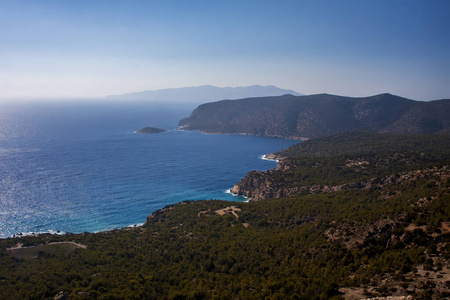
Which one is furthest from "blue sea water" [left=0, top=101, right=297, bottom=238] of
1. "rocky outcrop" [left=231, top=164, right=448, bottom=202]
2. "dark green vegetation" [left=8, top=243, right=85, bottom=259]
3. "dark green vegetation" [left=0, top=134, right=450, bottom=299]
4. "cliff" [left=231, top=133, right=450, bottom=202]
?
"dark green vegetation" [left=0, top=134, right=450, bottom=299]

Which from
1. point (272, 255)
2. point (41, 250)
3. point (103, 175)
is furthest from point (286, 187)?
point (103, 175)

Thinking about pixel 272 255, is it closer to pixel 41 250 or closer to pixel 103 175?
pixel 41 250

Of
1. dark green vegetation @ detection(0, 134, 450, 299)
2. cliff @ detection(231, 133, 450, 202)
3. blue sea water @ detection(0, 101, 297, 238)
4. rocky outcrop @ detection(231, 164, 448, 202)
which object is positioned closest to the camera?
dark green vegetation @ detection(0, 134, 450, 299)

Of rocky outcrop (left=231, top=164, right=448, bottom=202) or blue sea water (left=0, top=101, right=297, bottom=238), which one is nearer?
rocky outcrop (left=231, top=164, right=448, bottom=202)

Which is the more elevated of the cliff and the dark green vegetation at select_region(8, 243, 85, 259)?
the cliff

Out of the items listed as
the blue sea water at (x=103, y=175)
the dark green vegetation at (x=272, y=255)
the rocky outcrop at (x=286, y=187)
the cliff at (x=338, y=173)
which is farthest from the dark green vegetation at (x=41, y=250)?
the cliff at (x=338, y=173)

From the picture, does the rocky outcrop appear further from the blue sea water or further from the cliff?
the blue sea water

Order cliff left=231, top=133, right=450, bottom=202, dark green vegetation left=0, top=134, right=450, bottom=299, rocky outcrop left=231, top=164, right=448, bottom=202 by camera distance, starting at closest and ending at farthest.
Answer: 1. dark green vegetation left=0, top=134, right=450, bottom=299
2. rocky outcrop left=231, top=164, right=448, bottom=202
3. cliff left=231, top=133, right=450, bottom=202
